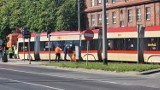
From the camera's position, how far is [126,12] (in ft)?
273

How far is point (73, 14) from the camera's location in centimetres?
8725

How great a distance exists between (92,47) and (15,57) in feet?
60.7

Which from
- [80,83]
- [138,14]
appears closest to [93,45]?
[80,83]

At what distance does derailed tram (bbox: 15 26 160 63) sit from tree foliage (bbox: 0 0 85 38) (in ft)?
113

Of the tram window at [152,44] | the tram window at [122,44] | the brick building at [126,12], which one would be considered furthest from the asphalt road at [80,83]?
the brick building at [126,12]

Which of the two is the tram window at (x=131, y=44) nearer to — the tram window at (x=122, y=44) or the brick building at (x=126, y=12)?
the tram window at (x=122, y=44)

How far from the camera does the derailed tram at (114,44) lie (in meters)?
36.3

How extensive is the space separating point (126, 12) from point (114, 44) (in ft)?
144

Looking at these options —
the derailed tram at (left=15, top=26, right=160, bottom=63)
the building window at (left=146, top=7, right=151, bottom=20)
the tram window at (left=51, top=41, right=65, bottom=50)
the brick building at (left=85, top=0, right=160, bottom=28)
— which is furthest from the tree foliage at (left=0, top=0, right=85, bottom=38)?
the tram window at (left=51, top=41, right=65, bottom=50)

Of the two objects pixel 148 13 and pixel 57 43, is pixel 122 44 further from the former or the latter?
pixel 148 13

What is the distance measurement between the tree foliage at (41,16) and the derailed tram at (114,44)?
3438 cm

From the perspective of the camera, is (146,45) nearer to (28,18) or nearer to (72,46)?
(72,46)

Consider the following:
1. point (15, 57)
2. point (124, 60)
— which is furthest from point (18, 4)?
point (124, 60)

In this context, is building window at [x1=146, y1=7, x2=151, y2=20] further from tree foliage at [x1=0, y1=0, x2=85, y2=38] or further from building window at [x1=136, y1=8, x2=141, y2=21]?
tree foliage at [x1=0, y1=0, x2=85, y2=38]
